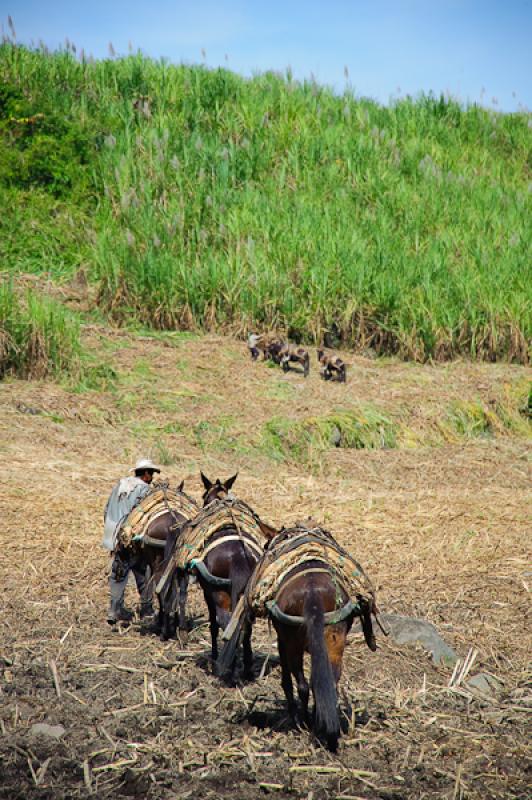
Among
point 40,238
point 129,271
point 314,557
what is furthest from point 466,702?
point 40,238

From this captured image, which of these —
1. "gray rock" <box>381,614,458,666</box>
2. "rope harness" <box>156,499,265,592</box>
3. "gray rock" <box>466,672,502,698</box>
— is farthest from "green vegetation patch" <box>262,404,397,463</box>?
"gray rock" <box>466,672,502,698</box>

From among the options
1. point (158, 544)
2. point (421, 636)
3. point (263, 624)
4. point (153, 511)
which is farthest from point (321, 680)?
point (263, 624)

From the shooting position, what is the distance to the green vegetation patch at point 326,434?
13453mm

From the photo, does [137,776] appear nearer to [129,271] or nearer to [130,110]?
[129,271]

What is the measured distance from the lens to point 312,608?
525cm

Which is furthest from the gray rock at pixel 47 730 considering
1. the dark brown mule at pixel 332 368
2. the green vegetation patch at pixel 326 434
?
the dark brown mule at pixel 332 368

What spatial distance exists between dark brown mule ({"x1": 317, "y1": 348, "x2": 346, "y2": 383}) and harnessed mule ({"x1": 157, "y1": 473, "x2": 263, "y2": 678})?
29.9ft

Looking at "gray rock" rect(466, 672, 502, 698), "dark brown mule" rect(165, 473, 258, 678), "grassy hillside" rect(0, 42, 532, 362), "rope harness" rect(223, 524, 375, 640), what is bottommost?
"gray rock" rect(466, 672, 502, 698)

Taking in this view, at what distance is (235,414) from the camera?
14.3 meters

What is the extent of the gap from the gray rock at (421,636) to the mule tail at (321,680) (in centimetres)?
198

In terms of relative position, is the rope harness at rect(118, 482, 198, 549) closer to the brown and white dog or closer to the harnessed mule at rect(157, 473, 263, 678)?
the harnessed mule at rect(157, 473, 263, 678)

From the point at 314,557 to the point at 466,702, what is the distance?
1529mm

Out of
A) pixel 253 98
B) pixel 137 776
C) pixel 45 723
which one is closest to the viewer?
pixel 137 776

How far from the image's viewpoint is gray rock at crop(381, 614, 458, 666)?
275 inches
